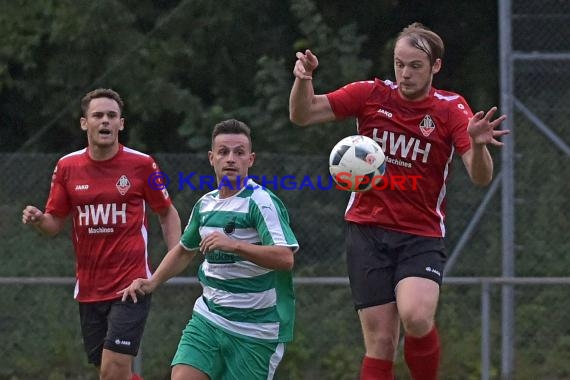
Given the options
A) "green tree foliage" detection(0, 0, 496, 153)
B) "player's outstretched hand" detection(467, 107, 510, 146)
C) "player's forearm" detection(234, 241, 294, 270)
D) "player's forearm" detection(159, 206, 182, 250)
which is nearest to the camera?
"player's outstretched hand" detection(467, 107, 510, 146)

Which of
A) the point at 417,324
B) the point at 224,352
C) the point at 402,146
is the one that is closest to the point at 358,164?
the point at 402,146

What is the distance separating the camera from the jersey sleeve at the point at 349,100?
19.7 ft

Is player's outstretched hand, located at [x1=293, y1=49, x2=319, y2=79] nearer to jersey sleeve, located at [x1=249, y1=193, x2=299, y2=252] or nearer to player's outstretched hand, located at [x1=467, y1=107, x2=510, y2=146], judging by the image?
jersey sleeve, located at [x1=249, y1=193, x2=299, y2=252]

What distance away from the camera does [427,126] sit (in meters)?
5.95

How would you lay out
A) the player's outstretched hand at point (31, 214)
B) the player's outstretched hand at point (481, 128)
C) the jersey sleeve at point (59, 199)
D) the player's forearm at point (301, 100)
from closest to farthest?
the player's outstretched hand at point (481, 128) → the player's forearm at point (301, 100) → the player's outstretched hand at point (31, 214) → the jersey sleeve at point (59, 199)

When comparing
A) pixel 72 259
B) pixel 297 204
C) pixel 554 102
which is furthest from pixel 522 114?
pixel 72 259

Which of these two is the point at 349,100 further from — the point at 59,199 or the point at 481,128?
the point at 59,199

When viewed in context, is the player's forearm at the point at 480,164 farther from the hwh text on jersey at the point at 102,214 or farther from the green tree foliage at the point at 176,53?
the green tree foliage at the point at 176,53

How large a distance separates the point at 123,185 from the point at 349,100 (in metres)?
1.66

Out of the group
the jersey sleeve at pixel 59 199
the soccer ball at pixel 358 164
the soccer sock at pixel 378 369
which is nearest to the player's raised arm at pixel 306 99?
the soccer ball at pixel 358 164

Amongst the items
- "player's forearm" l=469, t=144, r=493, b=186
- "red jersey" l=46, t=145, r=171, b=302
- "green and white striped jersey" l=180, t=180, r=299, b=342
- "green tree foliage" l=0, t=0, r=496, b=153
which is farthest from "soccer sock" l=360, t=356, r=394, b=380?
"green tree foliage" l=0, t=0, r=496, b=153

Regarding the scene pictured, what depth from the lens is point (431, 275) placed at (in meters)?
5.90

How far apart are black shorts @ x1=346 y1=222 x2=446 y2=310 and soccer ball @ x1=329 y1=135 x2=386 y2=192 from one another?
28 centimetres

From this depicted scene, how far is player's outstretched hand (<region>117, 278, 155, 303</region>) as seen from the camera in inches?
254
